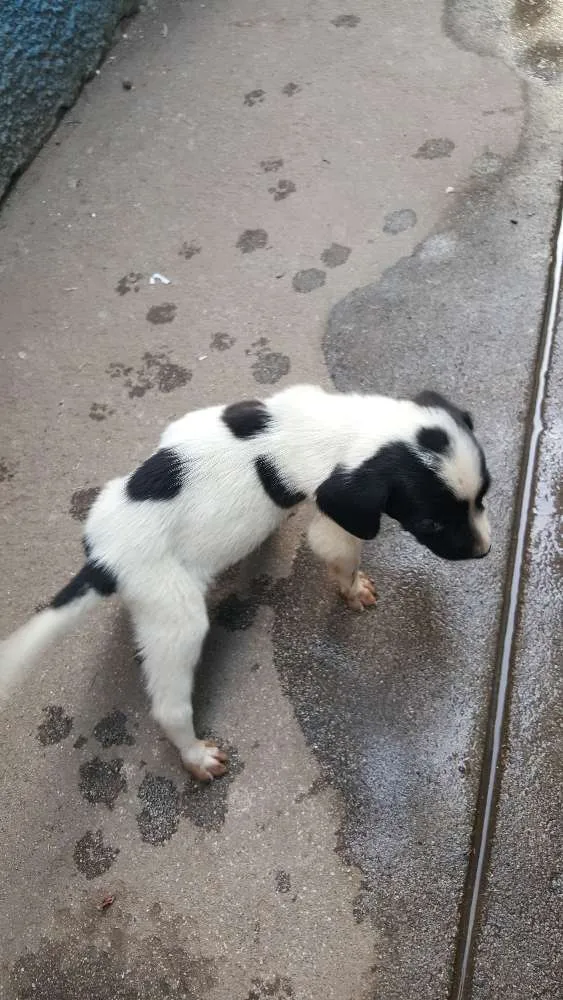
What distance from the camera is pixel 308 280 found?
3238mm

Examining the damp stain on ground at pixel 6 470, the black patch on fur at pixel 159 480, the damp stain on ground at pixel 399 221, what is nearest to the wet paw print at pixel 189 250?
the damp stain on ground at pixel 399 221

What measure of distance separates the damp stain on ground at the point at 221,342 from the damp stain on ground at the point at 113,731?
1.47 meters

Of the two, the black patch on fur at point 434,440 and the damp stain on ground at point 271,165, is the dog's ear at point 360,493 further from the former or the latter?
the damp stain on ground at point 271,165

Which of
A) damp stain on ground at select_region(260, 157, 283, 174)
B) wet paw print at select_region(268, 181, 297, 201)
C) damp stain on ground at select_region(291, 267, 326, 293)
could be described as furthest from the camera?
damp stain on ground at select_region(260, 157, 283, 174)

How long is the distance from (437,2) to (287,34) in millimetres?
848

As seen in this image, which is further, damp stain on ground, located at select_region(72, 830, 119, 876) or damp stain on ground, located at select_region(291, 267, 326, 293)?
damp stain on ground, located at select_region(291, 267, 326, 293)

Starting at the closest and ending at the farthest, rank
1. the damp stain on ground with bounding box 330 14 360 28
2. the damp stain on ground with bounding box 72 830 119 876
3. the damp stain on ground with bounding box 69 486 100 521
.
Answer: the damp stain on ground with bounding box 72 830 119 876
the damp stain on ground with bounding box 69 486 100 521
the damp stain on ground with bounding box 330 14 360 28

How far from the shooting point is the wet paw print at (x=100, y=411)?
2.97 m

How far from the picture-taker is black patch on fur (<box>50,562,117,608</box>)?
2.06m

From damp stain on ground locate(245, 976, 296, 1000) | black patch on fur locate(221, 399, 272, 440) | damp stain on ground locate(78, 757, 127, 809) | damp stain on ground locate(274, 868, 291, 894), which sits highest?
black patch on fur locate(221, 399, 272, 440)

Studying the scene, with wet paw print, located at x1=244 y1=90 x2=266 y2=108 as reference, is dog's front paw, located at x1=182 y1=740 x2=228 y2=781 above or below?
below

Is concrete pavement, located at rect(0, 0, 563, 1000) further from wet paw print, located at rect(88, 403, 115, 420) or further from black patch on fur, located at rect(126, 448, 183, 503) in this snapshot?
black patch on fur, located at rect(126, 448, 183, 503)

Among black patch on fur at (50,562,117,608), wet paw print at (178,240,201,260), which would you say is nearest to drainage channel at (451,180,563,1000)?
black patch on fur at (50,562,117,608)

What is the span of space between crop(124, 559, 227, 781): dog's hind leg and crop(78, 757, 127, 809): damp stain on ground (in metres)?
0.29
